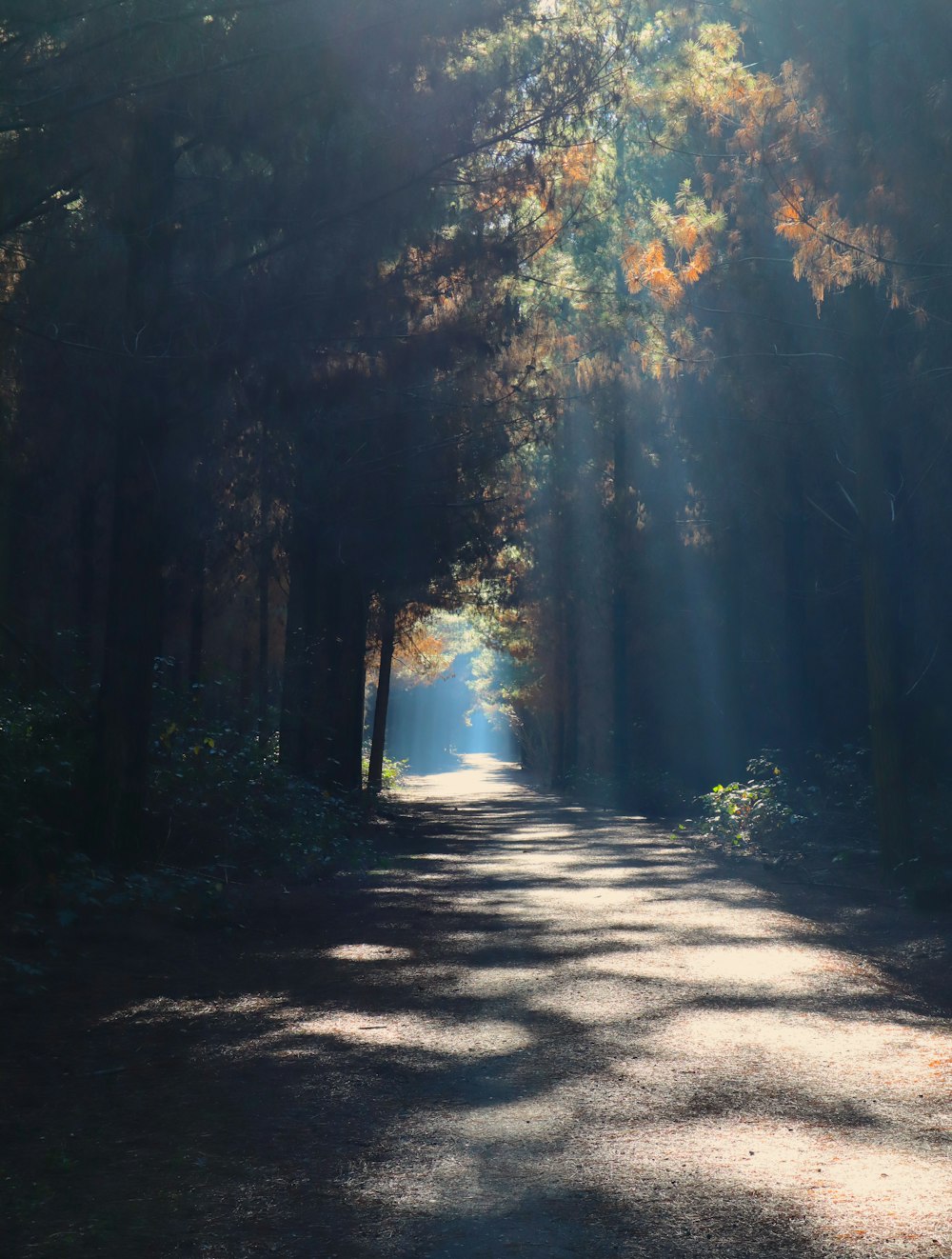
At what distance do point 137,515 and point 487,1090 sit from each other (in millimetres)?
7517

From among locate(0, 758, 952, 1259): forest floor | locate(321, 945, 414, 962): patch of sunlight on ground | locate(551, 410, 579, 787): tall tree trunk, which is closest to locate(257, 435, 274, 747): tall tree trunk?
locate(321, 945, 414, 962): patch of sunlight on ground

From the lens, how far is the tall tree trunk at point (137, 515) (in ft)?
35.9

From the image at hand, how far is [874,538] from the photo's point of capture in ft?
45.3

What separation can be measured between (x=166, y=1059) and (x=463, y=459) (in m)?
15.3

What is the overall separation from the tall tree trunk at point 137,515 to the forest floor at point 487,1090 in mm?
1783

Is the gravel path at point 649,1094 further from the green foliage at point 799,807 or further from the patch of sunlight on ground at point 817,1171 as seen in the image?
the green foliage at point 799,807

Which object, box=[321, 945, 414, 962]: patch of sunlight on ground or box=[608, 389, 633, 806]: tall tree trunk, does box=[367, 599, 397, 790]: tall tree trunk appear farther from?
box=[321, 945, 414, 962]: patch of sunlight on ground

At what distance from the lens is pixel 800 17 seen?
43.2 feet

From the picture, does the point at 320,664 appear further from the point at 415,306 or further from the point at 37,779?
the point at 37,779

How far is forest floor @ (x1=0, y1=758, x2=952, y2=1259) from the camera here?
3.83 meters

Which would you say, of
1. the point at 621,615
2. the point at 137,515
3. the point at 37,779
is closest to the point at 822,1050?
the point at 37,779

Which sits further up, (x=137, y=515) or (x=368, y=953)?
(x=137, y=515)

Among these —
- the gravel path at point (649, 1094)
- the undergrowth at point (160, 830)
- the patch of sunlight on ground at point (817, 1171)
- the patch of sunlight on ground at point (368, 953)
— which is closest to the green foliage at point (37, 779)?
the undergrowth at point (160, 830)

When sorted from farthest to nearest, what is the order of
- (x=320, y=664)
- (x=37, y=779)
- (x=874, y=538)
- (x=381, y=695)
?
1. (x=381, y=695)
2. (x=320, y=664)
3. (x=874, y=538)
4. (x=37, y=779)
